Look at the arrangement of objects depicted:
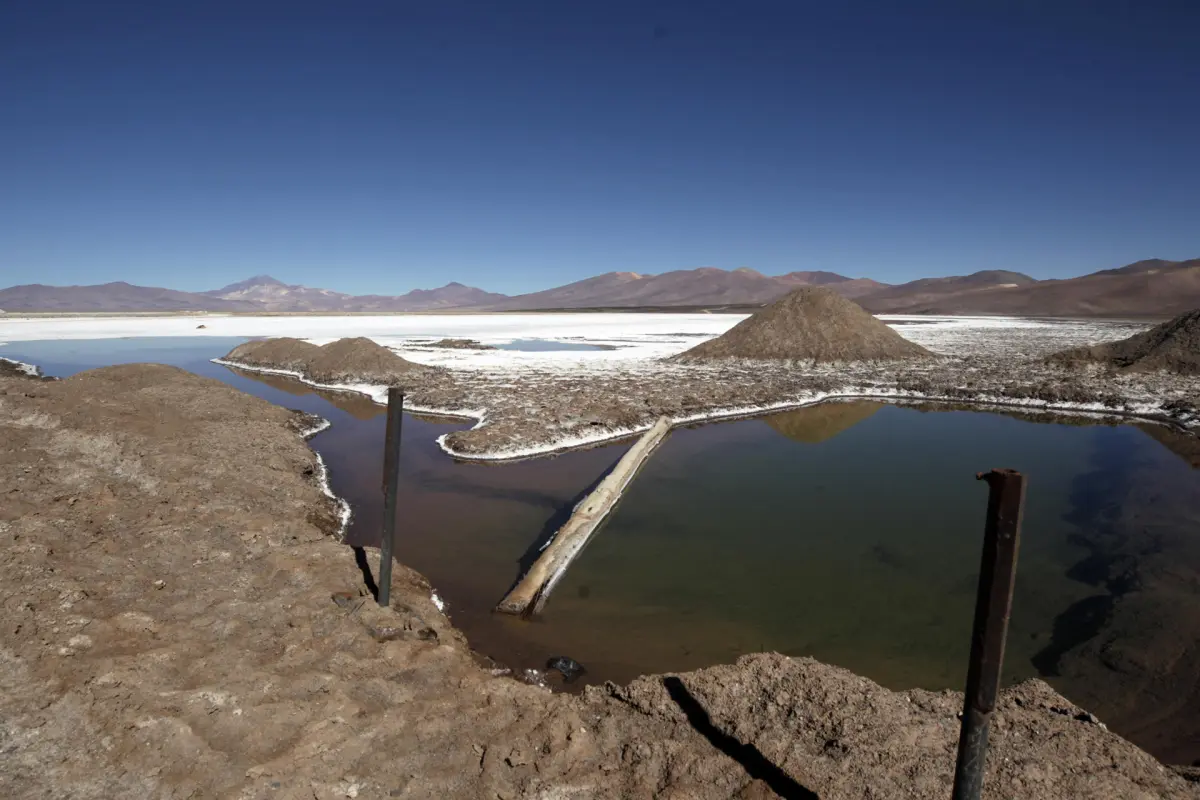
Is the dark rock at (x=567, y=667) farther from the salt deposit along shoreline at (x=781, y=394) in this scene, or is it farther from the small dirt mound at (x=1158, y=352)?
the small dirt mound at (x=1158, y=352)

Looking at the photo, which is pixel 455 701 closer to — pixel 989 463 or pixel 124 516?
pixel 124 516

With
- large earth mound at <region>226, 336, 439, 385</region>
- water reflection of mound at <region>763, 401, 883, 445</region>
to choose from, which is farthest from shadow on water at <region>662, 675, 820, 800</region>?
large earth mound at <region>226, 336, 439, 385</region>

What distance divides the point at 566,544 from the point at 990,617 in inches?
208

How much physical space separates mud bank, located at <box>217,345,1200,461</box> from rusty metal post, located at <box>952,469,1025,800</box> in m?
9.69

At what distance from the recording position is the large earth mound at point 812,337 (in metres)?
26.6

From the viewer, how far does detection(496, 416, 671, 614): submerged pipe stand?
20.9ft

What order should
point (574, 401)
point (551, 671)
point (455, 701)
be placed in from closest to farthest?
1. point (455, 701)
2. point (551, 671)
3. point (574, 401)

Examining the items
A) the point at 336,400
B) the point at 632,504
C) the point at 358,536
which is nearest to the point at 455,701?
the point at 358,536

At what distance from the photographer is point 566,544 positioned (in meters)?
7.46

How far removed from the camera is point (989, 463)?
11961 millimetres

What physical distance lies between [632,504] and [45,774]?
7.28 m

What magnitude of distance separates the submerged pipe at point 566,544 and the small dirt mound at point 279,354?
18845 millimetres

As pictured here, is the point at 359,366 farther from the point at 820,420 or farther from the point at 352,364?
the point at 820,420

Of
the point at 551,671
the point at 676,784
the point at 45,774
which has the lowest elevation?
the point at 551,671
